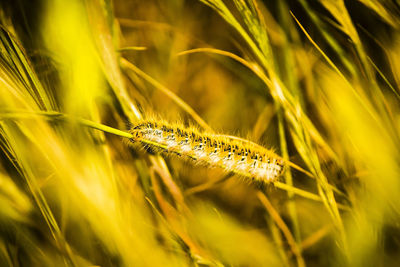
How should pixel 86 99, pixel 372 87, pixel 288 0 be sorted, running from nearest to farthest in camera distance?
pixel 372 87
pixel 86 99
pixel 288 0

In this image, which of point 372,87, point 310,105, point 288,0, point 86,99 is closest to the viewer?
point 372,87

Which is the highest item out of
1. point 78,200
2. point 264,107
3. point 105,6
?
point 105,6

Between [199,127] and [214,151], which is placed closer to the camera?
[214,151]

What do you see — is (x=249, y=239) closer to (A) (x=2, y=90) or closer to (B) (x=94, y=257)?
(B) (x=94, y=257)

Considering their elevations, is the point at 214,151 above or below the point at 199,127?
below

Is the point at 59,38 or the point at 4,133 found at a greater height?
the point at 59,38

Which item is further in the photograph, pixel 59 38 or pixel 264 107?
pixel 264 107

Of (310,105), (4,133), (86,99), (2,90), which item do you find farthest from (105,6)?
(310,105)
